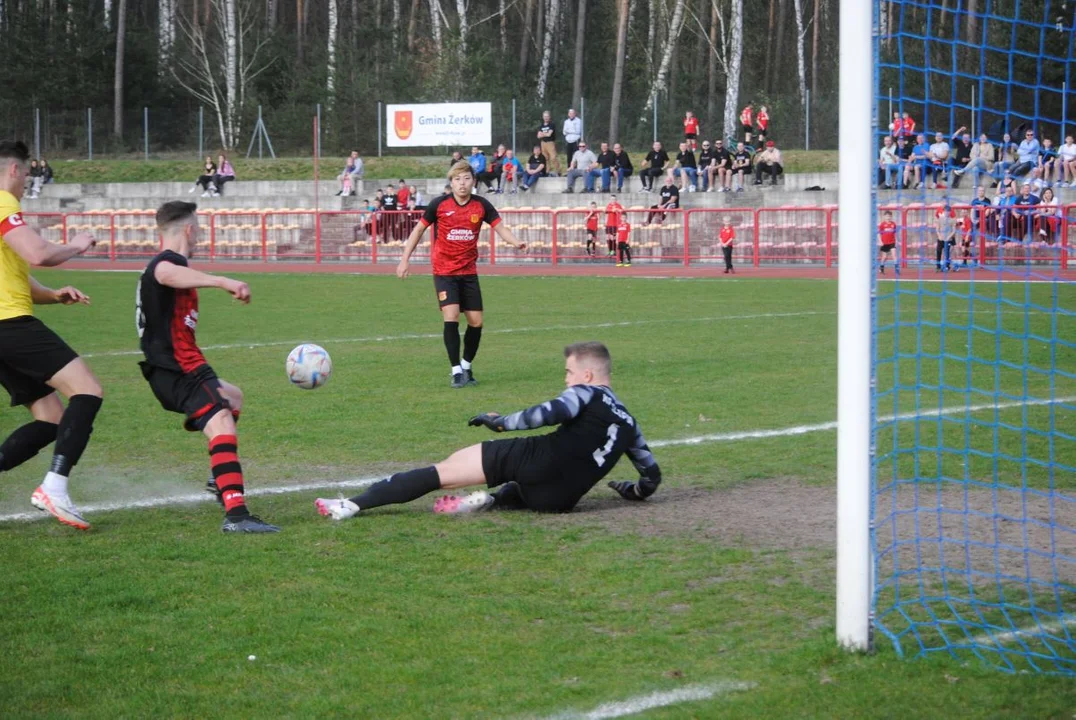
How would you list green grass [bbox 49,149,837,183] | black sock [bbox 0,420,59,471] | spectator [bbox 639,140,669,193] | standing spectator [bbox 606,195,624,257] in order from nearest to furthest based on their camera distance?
black sock [bbox 0,420,59,471], standing spectator [bbox 606,195,624,257], spectator [bbox 639,140,669,193], green grass [bbox 49,149,837,183]

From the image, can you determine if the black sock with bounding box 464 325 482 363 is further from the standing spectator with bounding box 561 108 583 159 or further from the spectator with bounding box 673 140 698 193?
the standing spectator with bounding box 561 108 583 159

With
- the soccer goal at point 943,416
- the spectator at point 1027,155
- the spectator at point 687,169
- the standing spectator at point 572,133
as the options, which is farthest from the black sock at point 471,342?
the standing spectator at point 572,133

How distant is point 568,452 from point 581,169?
31583 millimetres

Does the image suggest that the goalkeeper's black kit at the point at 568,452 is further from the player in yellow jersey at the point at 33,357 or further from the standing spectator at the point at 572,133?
the standing spectator at the point at 572,133

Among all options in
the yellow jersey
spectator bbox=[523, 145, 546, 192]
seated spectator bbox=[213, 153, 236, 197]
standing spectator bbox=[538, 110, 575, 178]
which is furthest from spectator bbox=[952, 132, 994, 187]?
seated spectator bbox=[213, 153, 236, 197]

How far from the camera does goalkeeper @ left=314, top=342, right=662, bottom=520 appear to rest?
20.9 ft

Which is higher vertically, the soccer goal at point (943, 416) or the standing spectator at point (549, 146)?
the standing spectator at point (549, 146)

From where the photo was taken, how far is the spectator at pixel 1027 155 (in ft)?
25.5

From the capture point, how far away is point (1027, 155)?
8.99m

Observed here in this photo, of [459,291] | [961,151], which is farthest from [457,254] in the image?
[961,151]

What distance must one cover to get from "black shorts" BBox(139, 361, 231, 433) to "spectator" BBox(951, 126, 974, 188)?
453 centimetres

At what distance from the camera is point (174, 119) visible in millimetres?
55000

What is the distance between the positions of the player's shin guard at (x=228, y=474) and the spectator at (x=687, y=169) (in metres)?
30.1

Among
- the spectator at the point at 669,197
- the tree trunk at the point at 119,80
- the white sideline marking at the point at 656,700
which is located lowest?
the white sideline marking at the point at 656,700
